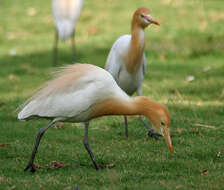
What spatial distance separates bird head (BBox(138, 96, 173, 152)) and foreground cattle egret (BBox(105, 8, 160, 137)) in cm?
153

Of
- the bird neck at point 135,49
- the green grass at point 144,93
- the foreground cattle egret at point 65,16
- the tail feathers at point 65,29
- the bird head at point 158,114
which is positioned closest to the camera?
the bird head at point 158,114

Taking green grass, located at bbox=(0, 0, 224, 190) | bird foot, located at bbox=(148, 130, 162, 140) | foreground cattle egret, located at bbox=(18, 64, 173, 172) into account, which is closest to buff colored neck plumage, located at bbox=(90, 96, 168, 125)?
foreground cattle egret, located at bbox=(18, 64, 173, 172)

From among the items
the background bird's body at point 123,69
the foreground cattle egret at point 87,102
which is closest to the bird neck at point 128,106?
the foreground cattle egret at point 87,102

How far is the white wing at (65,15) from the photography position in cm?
1126

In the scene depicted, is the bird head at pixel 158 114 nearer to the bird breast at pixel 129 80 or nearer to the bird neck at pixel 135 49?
the bird neck at pixel 135 49

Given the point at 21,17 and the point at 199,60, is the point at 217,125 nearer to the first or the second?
the point at 199,60

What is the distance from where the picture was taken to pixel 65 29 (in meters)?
11.2

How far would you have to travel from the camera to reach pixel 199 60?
36.8 ft

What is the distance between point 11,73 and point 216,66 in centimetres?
412

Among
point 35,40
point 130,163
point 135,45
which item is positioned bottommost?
point 35,40

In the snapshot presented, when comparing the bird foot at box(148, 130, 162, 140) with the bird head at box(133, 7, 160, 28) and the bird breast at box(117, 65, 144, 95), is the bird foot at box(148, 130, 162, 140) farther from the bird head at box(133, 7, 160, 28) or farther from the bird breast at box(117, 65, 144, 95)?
the bird head at box(133, 7, 160, 28)

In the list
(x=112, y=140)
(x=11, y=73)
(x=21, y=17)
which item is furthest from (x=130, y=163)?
(x=21, y=17)

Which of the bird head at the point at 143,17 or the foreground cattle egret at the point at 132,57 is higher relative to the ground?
the bird head at the point at 143,17

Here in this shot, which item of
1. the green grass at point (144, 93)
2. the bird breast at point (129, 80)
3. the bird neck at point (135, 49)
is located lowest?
the green grass at point (144, 93)
